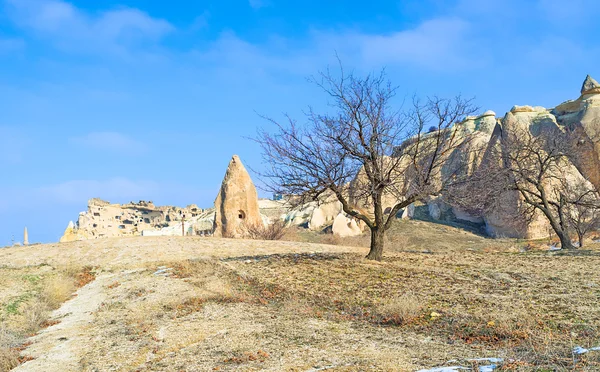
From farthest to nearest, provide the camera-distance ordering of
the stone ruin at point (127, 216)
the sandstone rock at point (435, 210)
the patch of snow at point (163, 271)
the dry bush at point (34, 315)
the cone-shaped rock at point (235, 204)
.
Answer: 1. the stone ruin at point (127, 216)
2. the sandstone rock at point (435, 210)
3. the cone-shaped rock at point (235, 204)
4. the patch of snow at point (163, 271)
5. the dry bush at point (34, 315)

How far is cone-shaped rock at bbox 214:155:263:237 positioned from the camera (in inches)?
1320

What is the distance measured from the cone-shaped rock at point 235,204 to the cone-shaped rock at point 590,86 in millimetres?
43607

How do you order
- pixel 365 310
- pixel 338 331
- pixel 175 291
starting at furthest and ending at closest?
pixel 175 291 → pixel 365 310 → pixel 338 331

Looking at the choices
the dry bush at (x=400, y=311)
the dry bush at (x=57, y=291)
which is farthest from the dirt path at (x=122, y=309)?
the dry bush at (x=400, y=311)

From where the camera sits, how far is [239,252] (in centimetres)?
2078

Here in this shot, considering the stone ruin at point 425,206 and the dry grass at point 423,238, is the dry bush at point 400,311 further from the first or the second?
the dry grass at point 423,238

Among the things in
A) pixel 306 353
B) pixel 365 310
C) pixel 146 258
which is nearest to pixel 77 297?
pixel 146 258

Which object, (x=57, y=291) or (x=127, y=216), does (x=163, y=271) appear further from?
(x=127, y=216)

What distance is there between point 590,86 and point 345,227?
110 feet

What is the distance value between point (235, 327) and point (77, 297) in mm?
8677

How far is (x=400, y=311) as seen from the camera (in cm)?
843

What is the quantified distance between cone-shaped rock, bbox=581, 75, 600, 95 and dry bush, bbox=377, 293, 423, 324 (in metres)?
57.3

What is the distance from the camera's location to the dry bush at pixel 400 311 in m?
8.26

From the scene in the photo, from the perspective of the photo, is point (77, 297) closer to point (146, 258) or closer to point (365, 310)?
point (146, 258)
